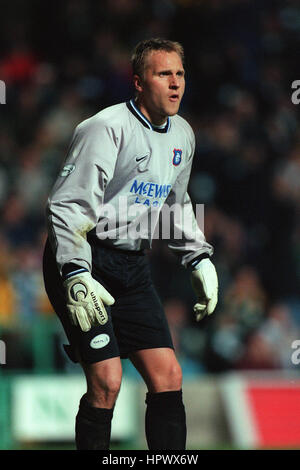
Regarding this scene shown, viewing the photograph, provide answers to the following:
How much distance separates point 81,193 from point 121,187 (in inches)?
10.6

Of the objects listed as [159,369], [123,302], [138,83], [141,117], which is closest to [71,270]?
[123,302]

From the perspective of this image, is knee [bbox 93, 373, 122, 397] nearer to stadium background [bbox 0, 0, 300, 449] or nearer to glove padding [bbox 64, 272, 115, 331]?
glove padding [bbox 64, 272, 115, 331]

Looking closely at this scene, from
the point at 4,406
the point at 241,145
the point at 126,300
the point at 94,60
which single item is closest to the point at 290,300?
the point at 241,145

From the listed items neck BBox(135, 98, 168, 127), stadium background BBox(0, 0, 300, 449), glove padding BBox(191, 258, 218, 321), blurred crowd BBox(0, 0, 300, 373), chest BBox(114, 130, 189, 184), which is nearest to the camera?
chest BBox(114, 130, 189, 184)

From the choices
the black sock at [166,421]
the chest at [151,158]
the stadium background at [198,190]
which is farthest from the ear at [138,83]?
the stadium background at [198,190]

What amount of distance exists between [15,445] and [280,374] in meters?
2.51

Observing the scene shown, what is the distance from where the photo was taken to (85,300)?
12.9 ft

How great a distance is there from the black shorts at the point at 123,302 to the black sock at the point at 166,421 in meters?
0.25

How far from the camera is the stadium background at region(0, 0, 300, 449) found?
827cm

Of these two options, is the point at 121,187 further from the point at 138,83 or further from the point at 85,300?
the point at 85,300

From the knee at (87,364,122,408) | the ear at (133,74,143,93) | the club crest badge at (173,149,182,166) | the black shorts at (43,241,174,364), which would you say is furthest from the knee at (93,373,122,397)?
the ear at (133,74,143,93)

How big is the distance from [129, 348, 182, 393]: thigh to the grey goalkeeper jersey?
0.53m

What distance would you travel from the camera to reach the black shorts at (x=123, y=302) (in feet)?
14.1

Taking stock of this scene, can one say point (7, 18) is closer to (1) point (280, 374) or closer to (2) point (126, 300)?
(1) point (280, 374)
